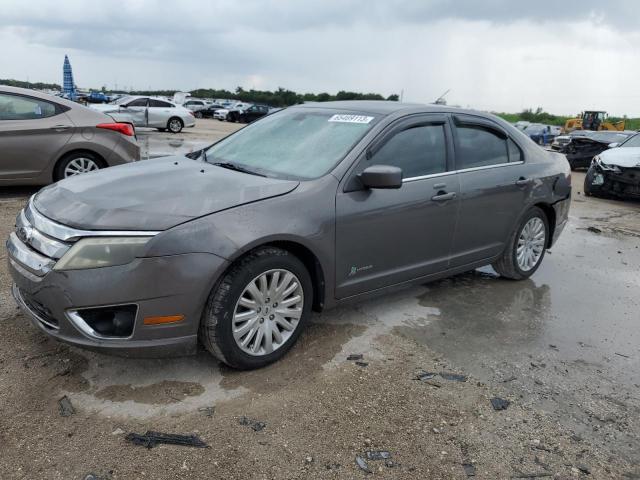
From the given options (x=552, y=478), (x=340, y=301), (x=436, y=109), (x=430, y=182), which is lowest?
(x=552, y=478)

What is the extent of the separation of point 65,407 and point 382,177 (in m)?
2.20

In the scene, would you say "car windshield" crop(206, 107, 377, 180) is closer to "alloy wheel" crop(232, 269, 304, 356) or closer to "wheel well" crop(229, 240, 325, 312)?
"wheel well" crop(229, 240, 325, 312)

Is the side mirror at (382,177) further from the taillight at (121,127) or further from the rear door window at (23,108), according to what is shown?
the rear door window at (23,108)

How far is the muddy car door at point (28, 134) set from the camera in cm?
667

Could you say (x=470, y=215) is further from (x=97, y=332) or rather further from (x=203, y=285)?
(x=97, y=332)

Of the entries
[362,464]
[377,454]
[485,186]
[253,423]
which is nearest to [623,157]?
[485,186]

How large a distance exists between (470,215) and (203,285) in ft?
7.83

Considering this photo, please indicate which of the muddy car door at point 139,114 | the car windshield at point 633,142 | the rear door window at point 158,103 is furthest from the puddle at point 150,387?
the rear door window at point 158,103

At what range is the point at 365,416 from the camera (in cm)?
281

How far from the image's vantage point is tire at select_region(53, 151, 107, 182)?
7004mm

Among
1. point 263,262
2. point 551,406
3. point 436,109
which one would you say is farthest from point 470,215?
point 263,262

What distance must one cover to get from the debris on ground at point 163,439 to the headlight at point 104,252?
841 mm

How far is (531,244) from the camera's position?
5.13 m

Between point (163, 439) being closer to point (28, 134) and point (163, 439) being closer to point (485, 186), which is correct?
point (485, 186)
